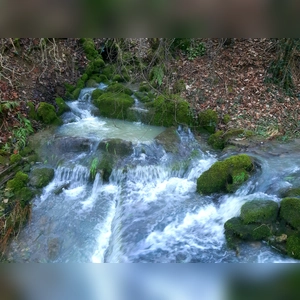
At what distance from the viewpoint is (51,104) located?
9820 millimetres

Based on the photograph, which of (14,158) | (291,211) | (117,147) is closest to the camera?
(291,211)

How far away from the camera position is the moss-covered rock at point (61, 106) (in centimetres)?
978

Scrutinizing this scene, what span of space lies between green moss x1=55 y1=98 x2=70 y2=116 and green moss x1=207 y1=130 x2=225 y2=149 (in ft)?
16.3

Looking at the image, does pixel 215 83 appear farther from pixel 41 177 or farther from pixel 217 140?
pixel 41 177

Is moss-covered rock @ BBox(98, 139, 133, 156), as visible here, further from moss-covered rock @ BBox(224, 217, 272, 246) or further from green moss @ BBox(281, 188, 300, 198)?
green moss @ BBox(281, 188, 300, 198)

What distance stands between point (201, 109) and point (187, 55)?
2.98 meters

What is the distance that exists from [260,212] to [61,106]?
7.19 meters

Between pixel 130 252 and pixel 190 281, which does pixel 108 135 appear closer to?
pixel 130 252

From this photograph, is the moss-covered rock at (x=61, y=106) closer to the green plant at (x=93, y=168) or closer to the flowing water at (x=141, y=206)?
the flowing water at (x=141, y=206)

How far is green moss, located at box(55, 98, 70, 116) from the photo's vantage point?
32.1 feet

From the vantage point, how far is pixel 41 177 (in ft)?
23.8

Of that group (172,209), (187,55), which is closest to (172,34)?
(172,209)

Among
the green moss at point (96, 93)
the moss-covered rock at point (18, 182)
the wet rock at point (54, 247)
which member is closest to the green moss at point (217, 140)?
the green moss at point (96, 93)

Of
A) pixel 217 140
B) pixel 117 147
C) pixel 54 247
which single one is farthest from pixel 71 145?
pixel 217 140
